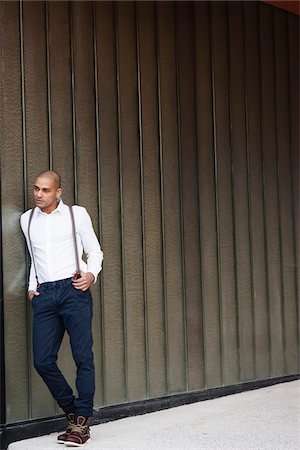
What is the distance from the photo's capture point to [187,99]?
566 cm

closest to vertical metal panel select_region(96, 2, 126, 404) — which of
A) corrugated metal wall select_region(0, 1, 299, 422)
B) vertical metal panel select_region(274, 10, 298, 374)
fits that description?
corrugated metal wall select_region(0, 1, 299, 422)

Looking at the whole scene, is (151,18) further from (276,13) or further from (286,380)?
(286,380)

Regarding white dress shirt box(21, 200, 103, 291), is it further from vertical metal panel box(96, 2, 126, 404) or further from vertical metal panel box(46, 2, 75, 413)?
vertical metal panel box(96, 2, 126, 404)

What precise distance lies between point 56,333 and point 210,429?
3.77 ft

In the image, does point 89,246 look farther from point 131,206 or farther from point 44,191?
point 131,206

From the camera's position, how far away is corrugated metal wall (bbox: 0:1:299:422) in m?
4.66

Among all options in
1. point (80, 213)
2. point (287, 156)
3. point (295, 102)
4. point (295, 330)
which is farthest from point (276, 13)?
point (80, 213)

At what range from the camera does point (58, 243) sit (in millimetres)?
4355

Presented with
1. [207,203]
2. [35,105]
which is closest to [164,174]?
[207,203]

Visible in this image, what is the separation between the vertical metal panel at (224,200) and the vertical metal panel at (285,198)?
660mm

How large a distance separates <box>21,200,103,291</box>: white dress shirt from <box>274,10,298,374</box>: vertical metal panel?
2.45 metres

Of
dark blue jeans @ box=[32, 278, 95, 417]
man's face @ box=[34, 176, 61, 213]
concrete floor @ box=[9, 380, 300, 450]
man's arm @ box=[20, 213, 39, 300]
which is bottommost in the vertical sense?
concrete floor @ box=[9, 380, 300, 450]

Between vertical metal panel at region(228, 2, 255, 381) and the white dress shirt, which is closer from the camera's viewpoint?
the white dress shirt

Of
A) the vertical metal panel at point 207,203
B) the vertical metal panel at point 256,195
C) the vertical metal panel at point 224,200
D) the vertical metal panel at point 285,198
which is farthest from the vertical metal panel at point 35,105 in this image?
the vertical metal panel at point 285,198
